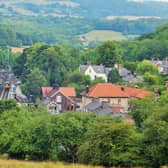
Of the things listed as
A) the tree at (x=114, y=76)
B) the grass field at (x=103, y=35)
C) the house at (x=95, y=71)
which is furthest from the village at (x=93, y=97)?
the grass field at (x=103, y=35)

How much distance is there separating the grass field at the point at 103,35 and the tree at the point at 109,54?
90187 millimetres

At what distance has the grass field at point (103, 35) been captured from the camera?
16562 cm

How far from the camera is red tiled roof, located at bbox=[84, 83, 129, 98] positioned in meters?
51.1

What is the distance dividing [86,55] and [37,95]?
2175 cm

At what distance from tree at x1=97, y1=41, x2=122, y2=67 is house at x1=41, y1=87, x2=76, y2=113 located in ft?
49.9

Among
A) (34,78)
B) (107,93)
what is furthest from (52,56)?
(107,93)

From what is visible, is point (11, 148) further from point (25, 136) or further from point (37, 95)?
point (37, 95)

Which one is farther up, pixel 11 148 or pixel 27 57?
pixel 27 57

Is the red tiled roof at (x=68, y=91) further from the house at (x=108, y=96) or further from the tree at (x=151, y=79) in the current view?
the tree at (x=151, y=79)

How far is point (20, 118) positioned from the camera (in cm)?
3519

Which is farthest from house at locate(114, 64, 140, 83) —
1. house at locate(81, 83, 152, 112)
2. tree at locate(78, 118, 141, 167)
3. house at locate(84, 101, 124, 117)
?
tree at locate(78, 118, 141, 167)

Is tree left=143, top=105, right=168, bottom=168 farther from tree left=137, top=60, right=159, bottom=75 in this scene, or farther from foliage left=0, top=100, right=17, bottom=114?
tree left=137, top=60, right=159, bottom=75

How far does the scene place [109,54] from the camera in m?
71.1

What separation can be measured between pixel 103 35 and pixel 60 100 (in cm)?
11939
